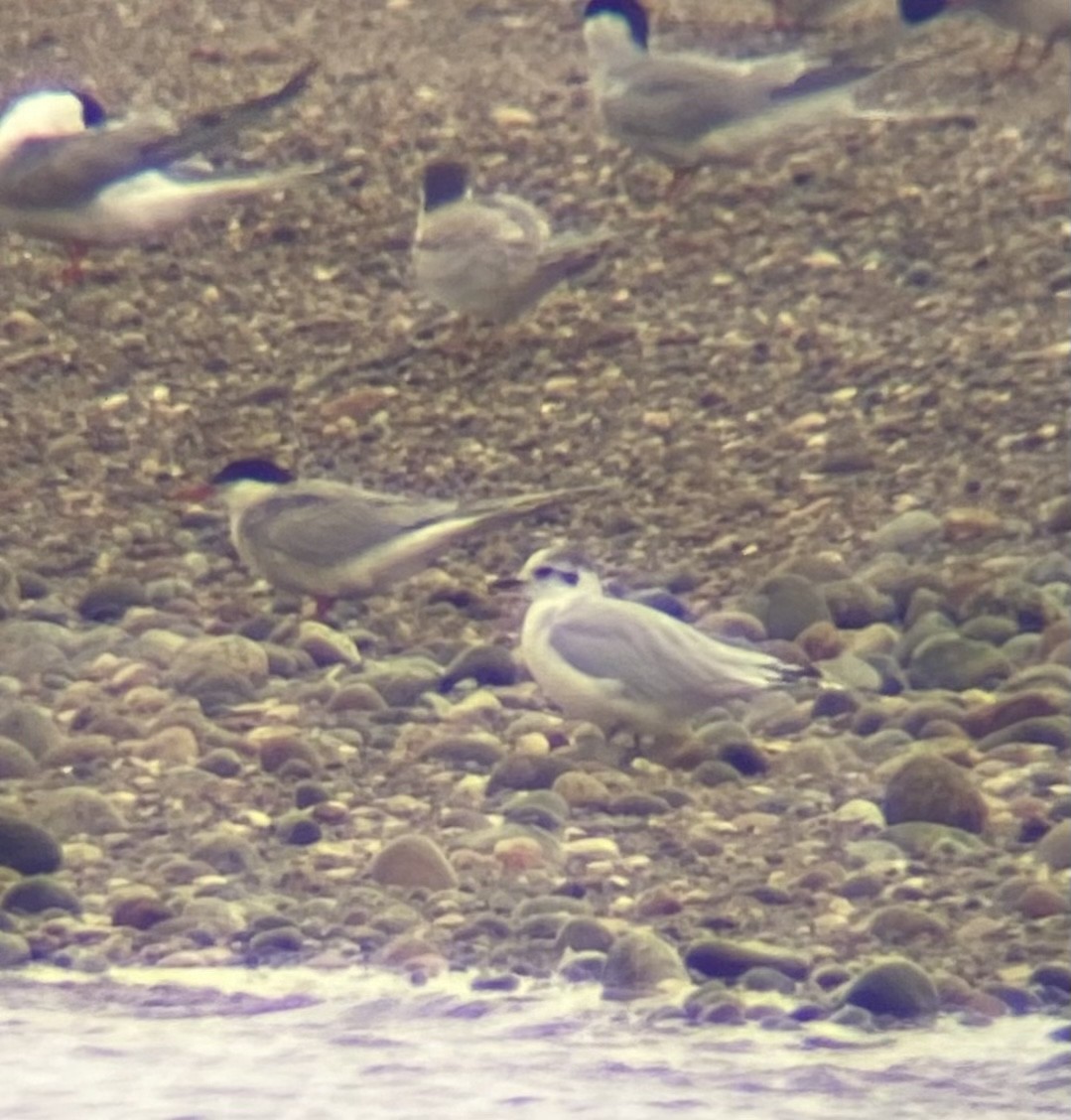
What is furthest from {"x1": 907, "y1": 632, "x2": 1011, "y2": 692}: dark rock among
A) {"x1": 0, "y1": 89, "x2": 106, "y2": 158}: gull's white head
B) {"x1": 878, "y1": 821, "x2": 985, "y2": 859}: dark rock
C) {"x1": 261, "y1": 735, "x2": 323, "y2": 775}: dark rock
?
{"x1": 0, "y1": 89, "x2": 106, "y2": 158}: gull's white head

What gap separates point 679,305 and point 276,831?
117 centimetres

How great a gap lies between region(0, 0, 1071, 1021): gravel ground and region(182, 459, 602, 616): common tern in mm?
37

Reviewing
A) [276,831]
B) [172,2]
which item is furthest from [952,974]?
[172,2]

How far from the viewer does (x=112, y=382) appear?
3.13 m

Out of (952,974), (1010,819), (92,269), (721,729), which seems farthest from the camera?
(92,269)

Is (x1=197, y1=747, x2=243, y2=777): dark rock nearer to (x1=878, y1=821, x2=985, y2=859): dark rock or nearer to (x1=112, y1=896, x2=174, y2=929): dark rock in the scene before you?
(x1=112, y1=896, x2=174, y2=929): dark rock

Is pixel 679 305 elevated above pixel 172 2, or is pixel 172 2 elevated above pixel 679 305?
pixel 172 2

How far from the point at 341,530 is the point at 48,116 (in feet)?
3.30

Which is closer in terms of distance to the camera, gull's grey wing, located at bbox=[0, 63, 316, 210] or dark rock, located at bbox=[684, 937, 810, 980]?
dark rock, located at bbox=[684, 937, 810, 980]

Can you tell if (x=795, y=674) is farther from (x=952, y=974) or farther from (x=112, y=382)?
(x=112, y=382)

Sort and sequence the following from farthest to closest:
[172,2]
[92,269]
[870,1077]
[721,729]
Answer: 1. [172,2]
2. [92,269]
3. [721,729]
4. [870,1077]

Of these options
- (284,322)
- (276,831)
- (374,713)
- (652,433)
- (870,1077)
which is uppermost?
(284,322)

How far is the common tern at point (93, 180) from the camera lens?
10.4 feet

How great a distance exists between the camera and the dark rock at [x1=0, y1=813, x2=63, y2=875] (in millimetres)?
2188
